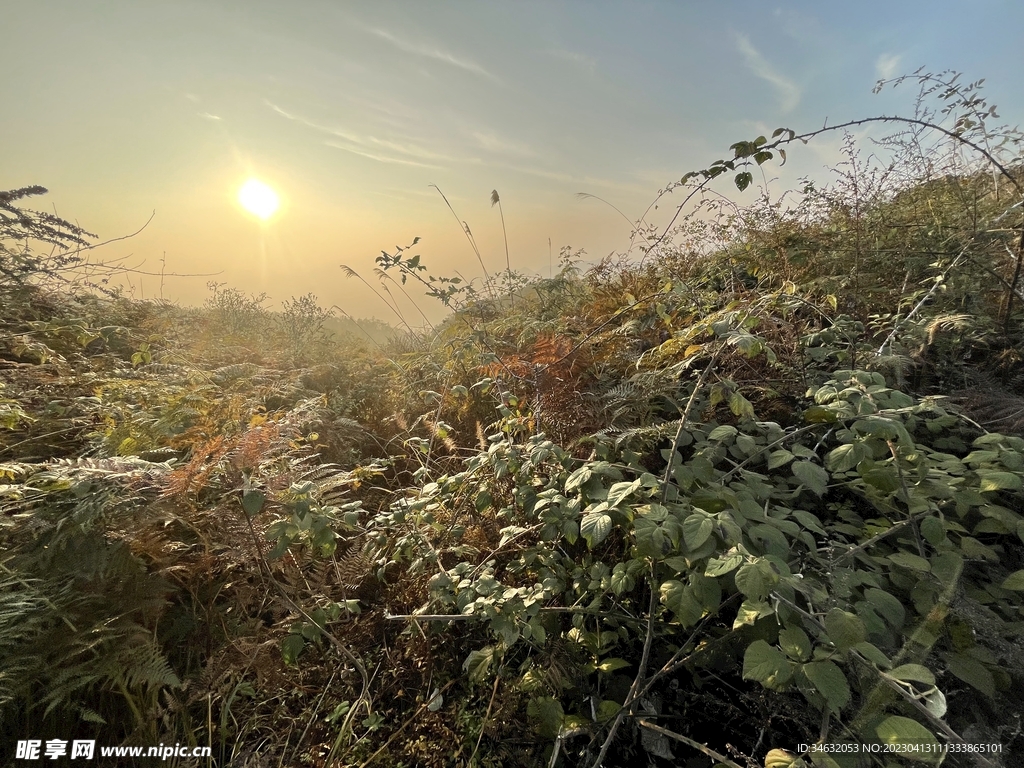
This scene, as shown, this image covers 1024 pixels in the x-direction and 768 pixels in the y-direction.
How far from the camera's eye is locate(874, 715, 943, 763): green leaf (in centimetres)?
78

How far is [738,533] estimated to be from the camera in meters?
1.03

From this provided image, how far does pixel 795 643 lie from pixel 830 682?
0.09m

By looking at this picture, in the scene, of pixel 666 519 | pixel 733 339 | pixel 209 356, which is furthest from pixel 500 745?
pixel 209 356

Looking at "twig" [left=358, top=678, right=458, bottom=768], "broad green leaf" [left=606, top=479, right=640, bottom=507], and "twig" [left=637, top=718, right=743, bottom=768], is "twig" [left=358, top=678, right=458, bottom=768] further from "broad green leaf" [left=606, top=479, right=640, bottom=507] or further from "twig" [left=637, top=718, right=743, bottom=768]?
"broad green leaf" [left=606, top=479, right=640, bottom=507]

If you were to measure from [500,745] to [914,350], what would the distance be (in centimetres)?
244

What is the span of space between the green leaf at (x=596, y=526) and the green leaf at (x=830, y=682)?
48cm

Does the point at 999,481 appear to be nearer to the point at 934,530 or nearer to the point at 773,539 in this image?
the point at 934,530

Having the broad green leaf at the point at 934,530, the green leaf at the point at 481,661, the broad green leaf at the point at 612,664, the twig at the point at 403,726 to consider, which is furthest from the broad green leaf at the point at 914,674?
the twig at the point at 403,726

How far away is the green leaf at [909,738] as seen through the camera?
0.78 m

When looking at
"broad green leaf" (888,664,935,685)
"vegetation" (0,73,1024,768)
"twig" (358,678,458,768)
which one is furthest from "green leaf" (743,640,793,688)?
"twig" (358,678,458,768)

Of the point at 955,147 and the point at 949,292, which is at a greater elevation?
the point at 955,147

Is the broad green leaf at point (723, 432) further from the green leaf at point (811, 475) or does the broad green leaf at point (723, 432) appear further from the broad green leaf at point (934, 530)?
the broad green leaf at point (934, 530)

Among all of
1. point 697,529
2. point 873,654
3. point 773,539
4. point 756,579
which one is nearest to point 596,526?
point 697,529

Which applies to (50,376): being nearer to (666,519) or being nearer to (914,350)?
(666,519)
